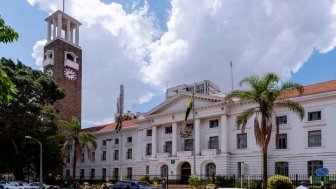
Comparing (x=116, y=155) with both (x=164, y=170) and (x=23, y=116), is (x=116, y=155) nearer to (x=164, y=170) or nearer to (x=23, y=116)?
(x=164, y=170)

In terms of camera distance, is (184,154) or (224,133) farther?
(184,154)

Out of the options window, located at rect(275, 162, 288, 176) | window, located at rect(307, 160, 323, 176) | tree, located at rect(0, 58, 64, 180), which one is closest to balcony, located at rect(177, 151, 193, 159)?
window, located at rect(275, 162, 288, 176)

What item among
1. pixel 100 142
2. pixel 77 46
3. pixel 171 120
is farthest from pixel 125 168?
pixel 77 46

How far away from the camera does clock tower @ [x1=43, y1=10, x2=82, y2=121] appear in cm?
7406

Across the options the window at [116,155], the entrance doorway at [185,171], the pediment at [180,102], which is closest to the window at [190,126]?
the pediment at [180,102]

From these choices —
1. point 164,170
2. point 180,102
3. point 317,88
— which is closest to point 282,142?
point 317,88

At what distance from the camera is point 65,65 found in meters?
74.6

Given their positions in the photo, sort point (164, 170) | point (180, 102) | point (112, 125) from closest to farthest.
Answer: point (180, 102) → point (164, 170) → point (112, 125)

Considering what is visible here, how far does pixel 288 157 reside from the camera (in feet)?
152

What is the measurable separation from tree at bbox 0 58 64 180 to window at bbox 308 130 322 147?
30.7m

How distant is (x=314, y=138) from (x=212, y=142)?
42.7 feet

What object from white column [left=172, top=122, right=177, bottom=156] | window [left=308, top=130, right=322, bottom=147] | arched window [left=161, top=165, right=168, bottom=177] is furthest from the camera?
arched window [left=161, top=165, right=168, bottom=177]

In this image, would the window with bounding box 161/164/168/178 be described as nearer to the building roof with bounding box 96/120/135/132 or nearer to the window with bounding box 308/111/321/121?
the building roof with bounding box 96/120/135/132

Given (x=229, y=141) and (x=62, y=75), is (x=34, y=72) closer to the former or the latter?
(x=62, y=75)
